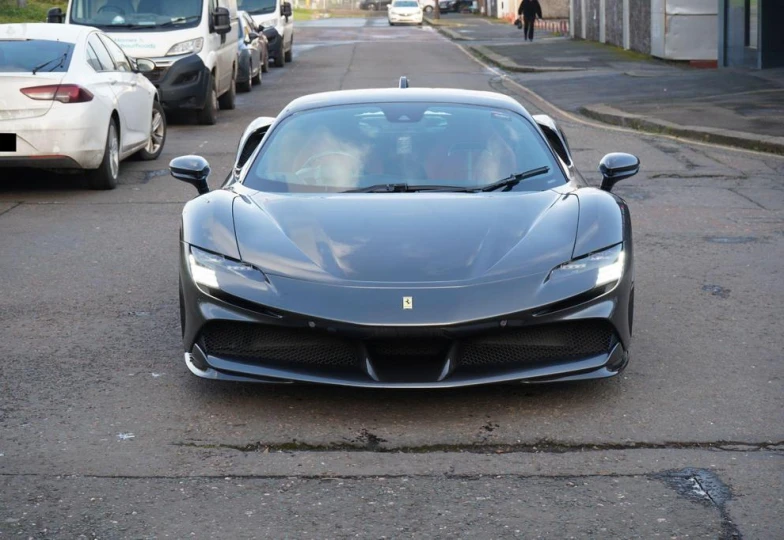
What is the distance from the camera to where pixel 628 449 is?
486cm

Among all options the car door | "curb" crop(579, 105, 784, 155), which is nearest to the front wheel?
"curb" crop(579, 105, 784, 155)

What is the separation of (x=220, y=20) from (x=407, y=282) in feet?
46.6

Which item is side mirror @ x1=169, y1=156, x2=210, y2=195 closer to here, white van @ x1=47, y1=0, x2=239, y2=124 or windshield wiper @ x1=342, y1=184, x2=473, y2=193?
windshield wiper @ x1=342, y1=184, x2=473, y2=193

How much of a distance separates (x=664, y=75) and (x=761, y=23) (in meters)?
2.01

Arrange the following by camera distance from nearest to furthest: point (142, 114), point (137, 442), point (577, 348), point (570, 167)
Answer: point (137, 442) → point (577, 348) → point (570, 167) → point (142, 114)

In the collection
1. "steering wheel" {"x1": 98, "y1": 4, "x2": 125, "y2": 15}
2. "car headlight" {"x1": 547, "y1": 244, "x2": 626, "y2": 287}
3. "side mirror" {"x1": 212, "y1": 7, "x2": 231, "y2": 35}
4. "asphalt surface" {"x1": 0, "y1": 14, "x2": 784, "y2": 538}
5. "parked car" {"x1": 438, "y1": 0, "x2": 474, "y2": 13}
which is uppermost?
"steering wheel" {"x1": 98, "y1": 4, "x2": 125, "y2": 15}

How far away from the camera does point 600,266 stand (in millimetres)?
5422

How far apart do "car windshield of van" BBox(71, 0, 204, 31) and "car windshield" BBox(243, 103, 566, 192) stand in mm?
11960

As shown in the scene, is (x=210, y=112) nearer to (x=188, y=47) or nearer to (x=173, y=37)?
(x=188, y=47)

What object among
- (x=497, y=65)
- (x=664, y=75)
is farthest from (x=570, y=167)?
(x=497, y=65)

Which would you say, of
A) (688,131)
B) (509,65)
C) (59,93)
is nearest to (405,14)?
(509,65)

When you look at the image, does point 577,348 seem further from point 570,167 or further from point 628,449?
point 570,167

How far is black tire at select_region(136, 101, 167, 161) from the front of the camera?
14016 millimetres

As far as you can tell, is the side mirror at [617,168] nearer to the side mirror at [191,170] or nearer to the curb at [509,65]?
the side mirror at [191,170]
